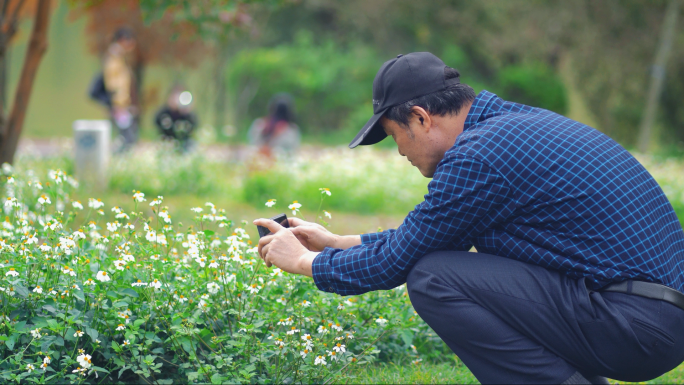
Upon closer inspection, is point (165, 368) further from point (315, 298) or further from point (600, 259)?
point (600, 259)

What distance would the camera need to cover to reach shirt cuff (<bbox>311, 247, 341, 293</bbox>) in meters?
2.25

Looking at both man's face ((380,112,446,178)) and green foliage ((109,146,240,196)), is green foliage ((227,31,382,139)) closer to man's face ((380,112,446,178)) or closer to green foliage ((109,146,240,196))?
green foliage ((109,146,240,196))

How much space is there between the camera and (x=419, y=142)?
2.29m

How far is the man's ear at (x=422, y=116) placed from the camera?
2.22 meters

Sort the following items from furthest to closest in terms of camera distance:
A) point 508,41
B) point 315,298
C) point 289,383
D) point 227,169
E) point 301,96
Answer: point 301,96 < point 508,41 < point 227,169 < point 315,298 < point 289,383

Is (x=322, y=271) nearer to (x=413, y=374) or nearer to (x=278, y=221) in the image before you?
(x=278, y=221)

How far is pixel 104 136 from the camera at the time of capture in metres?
7.61

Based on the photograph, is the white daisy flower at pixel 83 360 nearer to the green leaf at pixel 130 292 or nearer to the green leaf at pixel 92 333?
the green leaf at pixel 92 333

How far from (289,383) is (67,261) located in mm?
985

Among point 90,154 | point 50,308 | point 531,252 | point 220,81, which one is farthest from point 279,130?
point 531,252

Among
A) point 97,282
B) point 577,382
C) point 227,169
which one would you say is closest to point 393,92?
point 577,382

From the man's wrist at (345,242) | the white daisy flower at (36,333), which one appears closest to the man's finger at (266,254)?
the man's wrist at (345,242)

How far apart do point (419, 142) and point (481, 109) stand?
0.77 feet

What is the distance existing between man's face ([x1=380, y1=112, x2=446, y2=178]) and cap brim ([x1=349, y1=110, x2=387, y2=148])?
1.2 inches
